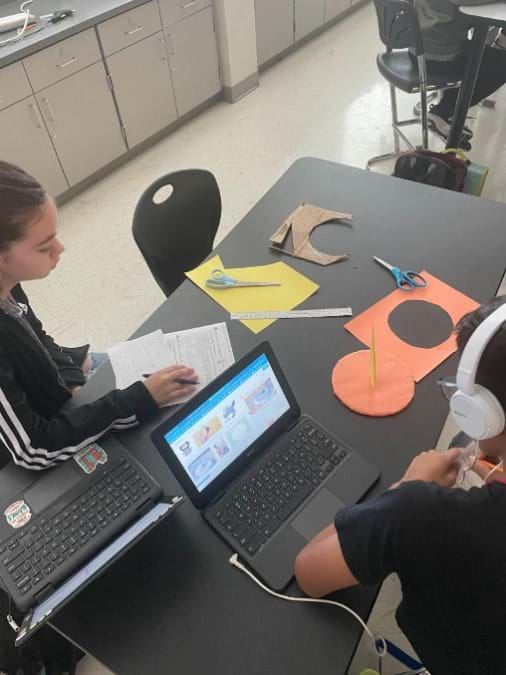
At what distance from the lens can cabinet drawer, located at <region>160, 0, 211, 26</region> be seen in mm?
3201

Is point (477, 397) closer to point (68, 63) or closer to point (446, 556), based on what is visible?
point (446, 556)

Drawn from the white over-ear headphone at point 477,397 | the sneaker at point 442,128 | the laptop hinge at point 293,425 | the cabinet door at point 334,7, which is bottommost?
the cabinet door at point 334,7

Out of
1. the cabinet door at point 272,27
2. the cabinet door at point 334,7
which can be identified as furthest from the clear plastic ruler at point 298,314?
the cabinet door at point 334,7

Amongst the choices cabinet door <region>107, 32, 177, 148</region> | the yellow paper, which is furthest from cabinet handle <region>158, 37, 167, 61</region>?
the yellow paper

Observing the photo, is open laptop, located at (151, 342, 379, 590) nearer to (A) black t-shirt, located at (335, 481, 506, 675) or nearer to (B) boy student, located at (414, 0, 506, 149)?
(A) black t-shirt, located at (335, 481, 506, 675)

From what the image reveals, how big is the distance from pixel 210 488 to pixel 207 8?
3575mm

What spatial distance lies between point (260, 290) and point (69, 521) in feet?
2.34

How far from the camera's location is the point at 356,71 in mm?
4242

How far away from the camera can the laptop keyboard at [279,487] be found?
882 mm

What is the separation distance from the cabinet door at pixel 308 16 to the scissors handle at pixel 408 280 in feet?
13.0

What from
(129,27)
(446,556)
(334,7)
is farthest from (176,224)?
(334,7)

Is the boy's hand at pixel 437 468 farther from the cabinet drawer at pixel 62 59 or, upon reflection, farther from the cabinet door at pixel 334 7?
the cabinet door at pixel 334 7

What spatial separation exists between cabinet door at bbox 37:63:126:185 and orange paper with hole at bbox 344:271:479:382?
2383 mm

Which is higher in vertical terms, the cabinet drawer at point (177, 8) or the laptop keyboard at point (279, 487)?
the laptop keyboard at point (279, 487)
